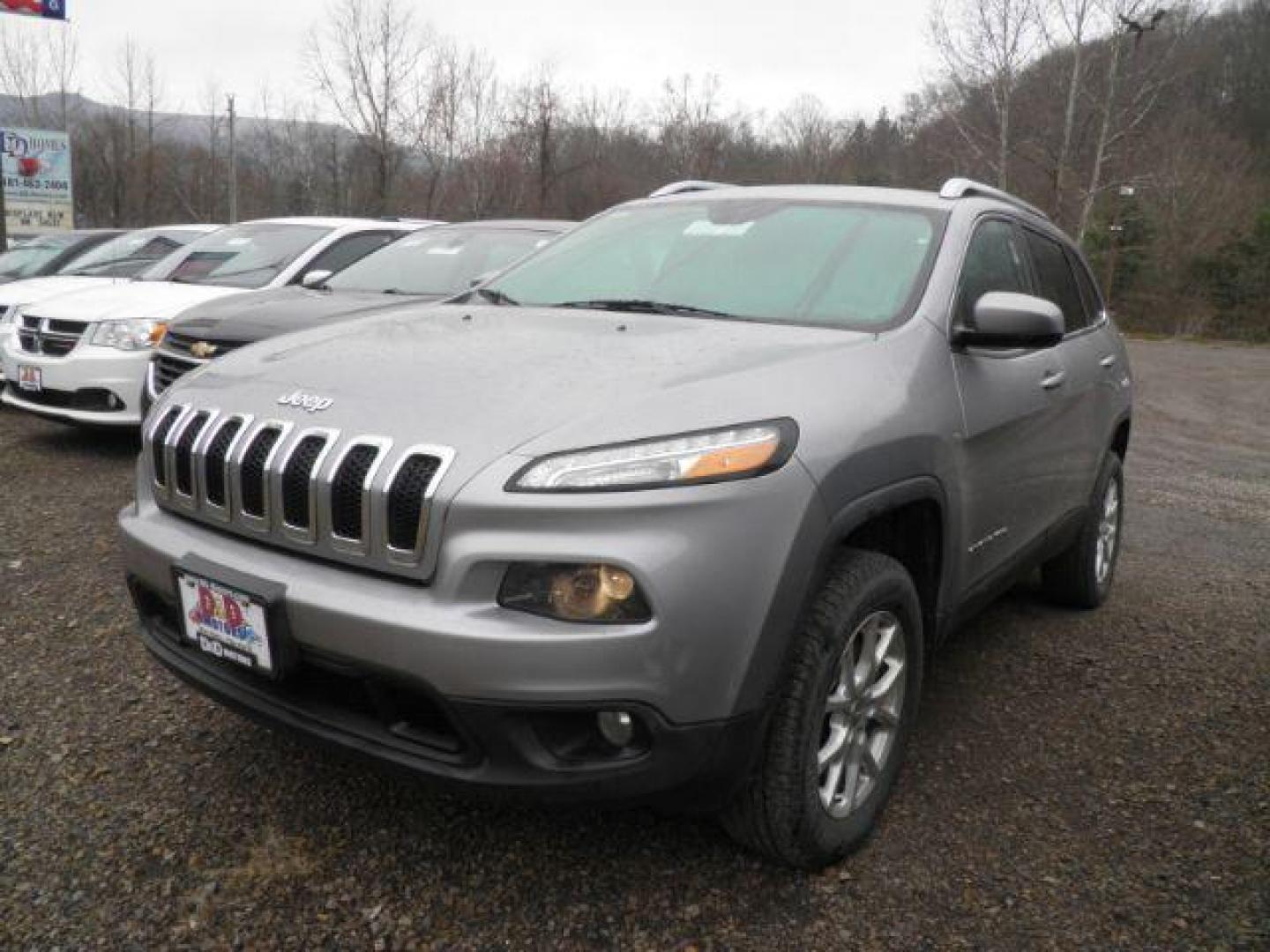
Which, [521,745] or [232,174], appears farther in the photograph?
[232,174]

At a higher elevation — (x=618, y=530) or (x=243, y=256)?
(x=243, y=256)

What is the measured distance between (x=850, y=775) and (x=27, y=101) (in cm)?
4081

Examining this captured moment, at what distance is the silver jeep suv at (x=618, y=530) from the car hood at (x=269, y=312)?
2.56 meters

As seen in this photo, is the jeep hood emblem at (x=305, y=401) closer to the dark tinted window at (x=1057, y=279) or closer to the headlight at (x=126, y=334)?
the dark tinted window at (x=1057, y=279)

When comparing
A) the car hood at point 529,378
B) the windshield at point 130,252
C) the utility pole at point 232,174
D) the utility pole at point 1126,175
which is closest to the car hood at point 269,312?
the car hood at point 529,378

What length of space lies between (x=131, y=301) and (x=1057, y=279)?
5473 millimetres

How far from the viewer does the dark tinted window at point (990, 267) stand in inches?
112

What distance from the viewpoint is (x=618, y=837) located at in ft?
7.93

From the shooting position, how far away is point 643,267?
314 cm

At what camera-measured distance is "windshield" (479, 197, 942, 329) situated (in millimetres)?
2775

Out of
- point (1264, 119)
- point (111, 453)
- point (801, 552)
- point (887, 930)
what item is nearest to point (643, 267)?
point (801, 552)

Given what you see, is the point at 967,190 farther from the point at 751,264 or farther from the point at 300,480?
the point at 300,480

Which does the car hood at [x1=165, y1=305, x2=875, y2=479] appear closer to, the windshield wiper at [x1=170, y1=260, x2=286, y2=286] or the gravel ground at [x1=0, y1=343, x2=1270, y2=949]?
the gravel ground at [x1=0, y1=343, x2=1270, y2=949]

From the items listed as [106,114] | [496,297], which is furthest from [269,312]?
[106,114]
